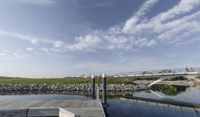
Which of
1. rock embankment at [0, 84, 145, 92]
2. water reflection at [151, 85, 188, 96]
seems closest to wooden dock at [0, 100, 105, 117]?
water reflection at [151, 85, 188, 96]

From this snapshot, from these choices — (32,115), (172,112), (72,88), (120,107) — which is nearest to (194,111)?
(172,112)

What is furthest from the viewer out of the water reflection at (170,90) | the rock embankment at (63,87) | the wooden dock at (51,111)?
the rock embankment at (63,87)

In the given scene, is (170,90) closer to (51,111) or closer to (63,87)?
(63,87)

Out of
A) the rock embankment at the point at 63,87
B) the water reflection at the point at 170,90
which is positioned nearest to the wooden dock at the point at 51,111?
the water reflection at the point at 170,90

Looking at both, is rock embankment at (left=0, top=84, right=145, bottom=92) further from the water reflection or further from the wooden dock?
the wooden dock

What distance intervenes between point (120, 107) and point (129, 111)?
2719mm

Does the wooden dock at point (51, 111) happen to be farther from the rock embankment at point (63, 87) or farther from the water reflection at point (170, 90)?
the rock embankment at point (63, 87)

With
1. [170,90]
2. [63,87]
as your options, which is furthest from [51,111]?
[170,90]

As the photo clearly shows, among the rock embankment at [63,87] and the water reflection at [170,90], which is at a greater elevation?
the rock embankment at [63,87]

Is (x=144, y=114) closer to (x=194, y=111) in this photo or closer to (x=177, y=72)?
(x=194, y=111)

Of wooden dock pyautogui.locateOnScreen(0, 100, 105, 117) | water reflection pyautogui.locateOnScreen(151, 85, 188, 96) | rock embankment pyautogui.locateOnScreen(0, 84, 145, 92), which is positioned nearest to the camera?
wooden dock pyautogui.locateOnScreen(0, 100, 105, 117)

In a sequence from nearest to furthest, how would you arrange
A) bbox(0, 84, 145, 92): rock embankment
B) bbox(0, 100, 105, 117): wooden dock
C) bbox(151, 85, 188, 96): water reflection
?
1. bbox(0, 100, 105, 117): wooden dock
2. bbox(151, 85, 188, 96): water reflection
3. bbox(0, 84, 145, 92): rock embankment

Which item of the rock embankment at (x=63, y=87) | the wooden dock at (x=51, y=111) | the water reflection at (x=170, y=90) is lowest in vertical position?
the wooden dock at (x=51, y=111)

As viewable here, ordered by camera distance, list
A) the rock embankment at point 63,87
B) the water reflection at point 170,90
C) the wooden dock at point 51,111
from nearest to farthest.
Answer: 1. the wooden dock at point 51,111
2. the water reflection at point 170,90
3. the rock embankment at point 63,87
